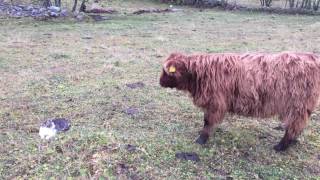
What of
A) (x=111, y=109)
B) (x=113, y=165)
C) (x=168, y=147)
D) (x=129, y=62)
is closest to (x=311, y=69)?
(x=168, y=147)

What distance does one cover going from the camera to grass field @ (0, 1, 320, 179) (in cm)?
529

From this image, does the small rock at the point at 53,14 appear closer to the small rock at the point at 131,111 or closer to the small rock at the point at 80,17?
the small rock at the point at 80,17

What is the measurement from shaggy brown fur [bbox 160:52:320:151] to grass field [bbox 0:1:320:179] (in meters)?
0.45

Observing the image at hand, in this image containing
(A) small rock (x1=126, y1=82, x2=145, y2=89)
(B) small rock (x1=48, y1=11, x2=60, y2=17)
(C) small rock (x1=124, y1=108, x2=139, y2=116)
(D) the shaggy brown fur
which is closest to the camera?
(D) the shaggy brown fur

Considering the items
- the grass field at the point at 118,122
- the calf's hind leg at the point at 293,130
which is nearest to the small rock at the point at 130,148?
the grass field at the point at 118,122

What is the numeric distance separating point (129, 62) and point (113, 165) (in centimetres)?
557

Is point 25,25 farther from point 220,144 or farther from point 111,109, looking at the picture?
point 220,144

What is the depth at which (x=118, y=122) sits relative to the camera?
21.7 feet

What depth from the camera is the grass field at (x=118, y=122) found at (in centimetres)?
529

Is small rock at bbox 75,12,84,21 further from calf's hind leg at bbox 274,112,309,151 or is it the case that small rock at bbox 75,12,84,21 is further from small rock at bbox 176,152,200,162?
calf's hind leg at bbox 274,112,309,151

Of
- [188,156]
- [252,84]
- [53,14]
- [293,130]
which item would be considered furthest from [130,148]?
[53,14]

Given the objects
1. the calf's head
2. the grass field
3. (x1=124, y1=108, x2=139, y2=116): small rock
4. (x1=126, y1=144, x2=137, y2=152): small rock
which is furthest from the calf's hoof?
(x1=124, y1=108, x2=139, y2=116): small rock

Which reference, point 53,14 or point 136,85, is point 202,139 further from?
point 53,14

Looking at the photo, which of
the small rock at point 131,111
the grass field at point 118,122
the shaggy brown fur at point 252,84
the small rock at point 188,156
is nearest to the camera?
the grass field at point 118,122
